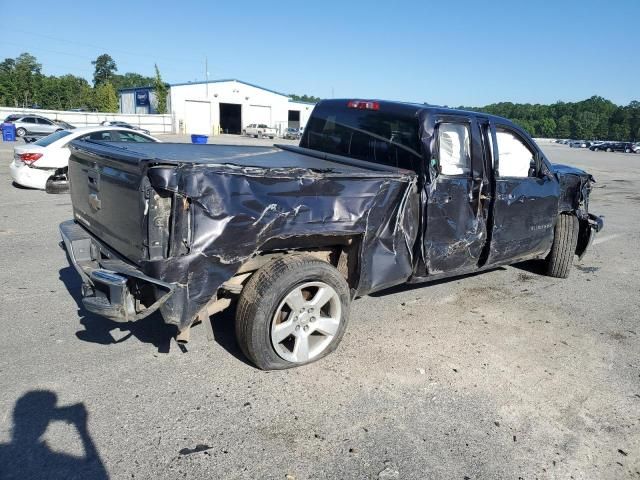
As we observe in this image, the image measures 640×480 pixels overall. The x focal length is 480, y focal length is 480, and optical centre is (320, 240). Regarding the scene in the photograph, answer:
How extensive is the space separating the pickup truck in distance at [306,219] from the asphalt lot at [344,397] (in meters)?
0.43

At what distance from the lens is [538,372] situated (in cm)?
372

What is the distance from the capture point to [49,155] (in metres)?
10.3

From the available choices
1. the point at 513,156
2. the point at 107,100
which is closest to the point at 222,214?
the point at 513,156

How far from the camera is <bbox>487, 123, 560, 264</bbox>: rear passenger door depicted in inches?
186

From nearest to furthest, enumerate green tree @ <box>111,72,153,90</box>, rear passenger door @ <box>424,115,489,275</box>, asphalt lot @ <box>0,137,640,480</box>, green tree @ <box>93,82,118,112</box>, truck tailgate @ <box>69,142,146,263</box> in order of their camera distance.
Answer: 1. asphalt lot @ <box>0,137,640,480</box>
2. truck tailgate @ <box>69,142,146,263</box>
3. rear passenger door @ <box>424,115,489,275</box>
4. green tree @ <box>93,82,118,112</box>
5. green tree @ <box>111,72,153,90</box>

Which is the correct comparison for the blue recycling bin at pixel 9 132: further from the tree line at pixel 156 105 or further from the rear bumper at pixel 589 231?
the rear bumper at pixel 589 231

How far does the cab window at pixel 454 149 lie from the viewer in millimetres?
4241

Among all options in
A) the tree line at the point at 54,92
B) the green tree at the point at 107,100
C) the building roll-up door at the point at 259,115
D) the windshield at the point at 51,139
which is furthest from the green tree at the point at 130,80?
the windshield at the point at 51,139

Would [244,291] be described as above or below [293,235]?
below

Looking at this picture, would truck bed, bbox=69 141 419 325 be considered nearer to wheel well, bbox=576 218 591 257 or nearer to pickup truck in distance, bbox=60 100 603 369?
pickup truck in distance, bbox=60 100 603 369

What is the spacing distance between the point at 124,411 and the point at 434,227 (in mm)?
2759

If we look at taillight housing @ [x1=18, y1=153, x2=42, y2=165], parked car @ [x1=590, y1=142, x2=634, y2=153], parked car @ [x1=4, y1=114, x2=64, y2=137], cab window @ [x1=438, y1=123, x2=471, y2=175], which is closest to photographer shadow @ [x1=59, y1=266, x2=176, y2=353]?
cab window @ [x1=438, y1=123, x2=471, y2=175]

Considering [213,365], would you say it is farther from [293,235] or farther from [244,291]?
[293,235]

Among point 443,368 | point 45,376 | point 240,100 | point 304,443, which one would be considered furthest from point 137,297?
point 240,100
